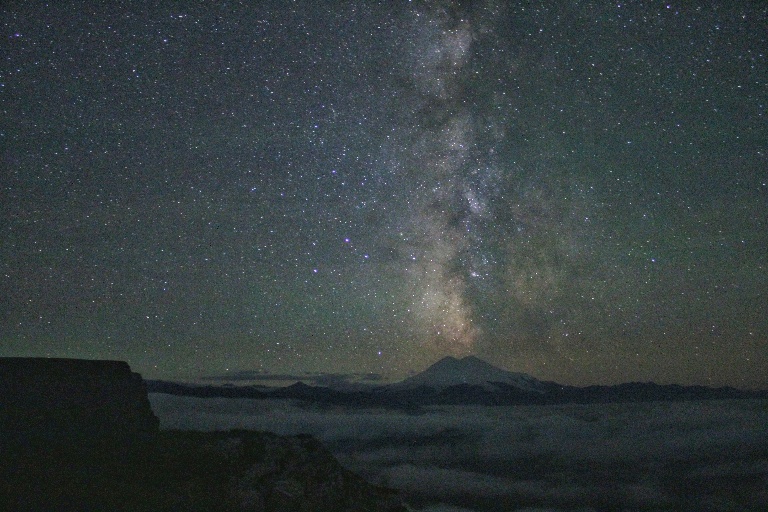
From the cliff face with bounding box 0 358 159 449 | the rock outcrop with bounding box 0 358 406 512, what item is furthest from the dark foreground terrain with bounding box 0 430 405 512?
the cliff face with bounding box 0 358 159 449

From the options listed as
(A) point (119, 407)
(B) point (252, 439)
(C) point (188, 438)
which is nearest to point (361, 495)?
(B) point (252, 439)

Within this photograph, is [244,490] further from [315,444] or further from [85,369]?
[85,369]

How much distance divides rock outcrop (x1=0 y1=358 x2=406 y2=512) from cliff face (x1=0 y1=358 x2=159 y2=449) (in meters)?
0.05

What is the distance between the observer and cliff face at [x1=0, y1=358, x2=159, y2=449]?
24.8m

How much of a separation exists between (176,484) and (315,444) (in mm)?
12960

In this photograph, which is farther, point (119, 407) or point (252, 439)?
point (252, 439)

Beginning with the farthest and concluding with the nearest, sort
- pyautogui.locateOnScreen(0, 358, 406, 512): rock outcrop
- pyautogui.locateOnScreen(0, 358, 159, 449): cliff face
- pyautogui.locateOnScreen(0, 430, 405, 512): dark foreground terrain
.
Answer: pyautogui.locateOnScreen(0, 358, 159, 449): cliff face < pyautogui.locateOnScreen(0, 358, 406, 512): rock outcrop < pyautogui.locateOnScreen(0, 430, 405, 512): dark foreground terrain

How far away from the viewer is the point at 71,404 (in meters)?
26.7

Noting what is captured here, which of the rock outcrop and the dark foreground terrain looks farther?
the rock outcrop

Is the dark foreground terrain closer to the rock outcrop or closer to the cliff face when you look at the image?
the rock outcrop

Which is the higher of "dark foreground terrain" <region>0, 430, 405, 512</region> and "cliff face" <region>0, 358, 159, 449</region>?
"cliff face" <region>0, 358, 159, 449</region>

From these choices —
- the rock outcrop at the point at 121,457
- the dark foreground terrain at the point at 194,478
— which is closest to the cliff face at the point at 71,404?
the rock outcrop at the point at 121,457

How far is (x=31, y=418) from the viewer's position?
2512 cm

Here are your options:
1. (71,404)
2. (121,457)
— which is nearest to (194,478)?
(121,457)
